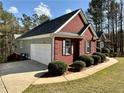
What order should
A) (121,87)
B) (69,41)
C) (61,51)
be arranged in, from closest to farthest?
(121,87)
(61,51)
(69,41)

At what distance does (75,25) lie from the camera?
18.3m

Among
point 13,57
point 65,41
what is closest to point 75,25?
point 65,41

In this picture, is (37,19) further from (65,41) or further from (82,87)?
(82,87)

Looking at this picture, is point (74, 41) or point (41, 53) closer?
point (74, 41)

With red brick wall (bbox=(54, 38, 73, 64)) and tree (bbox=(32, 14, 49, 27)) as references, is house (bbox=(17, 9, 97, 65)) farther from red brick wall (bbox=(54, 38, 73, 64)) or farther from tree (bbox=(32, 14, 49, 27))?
tree (bbox=(32, 14, 49, 27))

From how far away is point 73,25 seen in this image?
1800 cm

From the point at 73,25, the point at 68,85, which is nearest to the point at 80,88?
the point at 68,85

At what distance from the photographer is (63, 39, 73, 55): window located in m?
16.2

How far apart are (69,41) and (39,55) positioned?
13.1ft

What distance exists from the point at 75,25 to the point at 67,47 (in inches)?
120

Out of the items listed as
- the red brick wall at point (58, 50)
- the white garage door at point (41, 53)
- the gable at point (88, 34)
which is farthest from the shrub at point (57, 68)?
the gable at point (88, 34)

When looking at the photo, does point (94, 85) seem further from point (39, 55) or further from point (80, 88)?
point (39, 55)

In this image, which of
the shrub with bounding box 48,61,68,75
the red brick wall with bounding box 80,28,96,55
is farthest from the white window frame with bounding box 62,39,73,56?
the shrub with bounding box 48,61,68,75

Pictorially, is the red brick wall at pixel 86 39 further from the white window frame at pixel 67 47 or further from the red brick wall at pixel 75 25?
the white window frame at pixel 67 47
